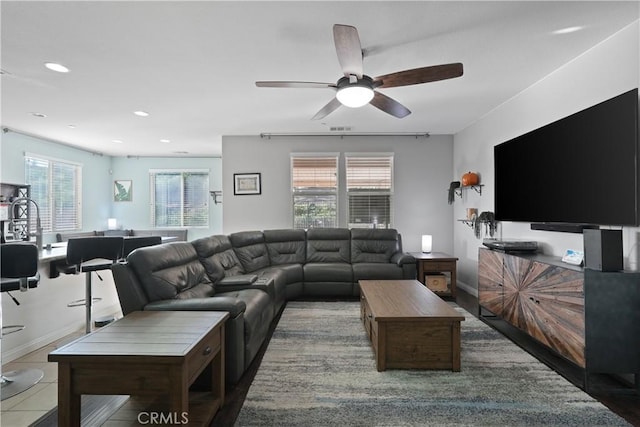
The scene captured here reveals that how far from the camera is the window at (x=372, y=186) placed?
17.8 ft

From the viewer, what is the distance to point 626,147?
208cm

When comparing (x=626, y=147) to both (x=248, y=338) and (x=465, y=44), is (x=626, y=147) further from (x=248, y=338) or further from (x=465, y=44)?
(x=248, y=338)

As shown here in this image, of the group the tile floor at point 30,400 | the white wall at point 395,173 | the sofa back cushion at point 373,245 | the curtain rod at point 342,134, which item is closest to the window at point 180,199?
the white wall at point 395,173

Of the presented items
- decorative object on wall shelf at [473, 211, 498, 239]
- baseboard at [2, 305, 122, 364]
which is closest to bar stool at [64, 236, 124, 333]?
baseboard at [2, 305, 122, 364]

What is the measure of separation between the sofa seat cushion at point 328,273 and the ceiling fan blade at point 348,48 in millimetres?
2823

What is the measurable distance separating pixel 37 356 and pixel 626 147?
16.3ft

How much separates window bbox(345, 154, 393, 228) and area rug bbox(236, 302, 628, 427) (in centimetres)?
282

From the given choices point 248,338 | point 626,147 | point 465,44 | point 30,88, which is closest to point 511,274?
point 626,147

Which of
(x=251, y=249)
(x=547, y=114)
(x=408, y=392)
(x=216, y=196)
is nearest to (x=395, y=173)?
(x=547, y=114)

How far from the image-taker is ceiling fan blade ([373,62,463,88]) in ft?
7.06

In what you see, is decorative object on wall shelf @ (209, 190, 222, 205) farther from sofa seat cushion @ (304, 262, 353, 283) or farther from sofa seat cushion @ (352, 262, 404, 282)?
sofa seat cushion @ (352, 262, 404, 282)

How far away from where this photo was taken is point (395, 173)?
5.41 meters

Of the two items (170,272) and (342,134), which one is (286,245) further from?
(170,272)

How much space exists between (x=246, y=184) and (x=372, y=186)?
7.35ft
